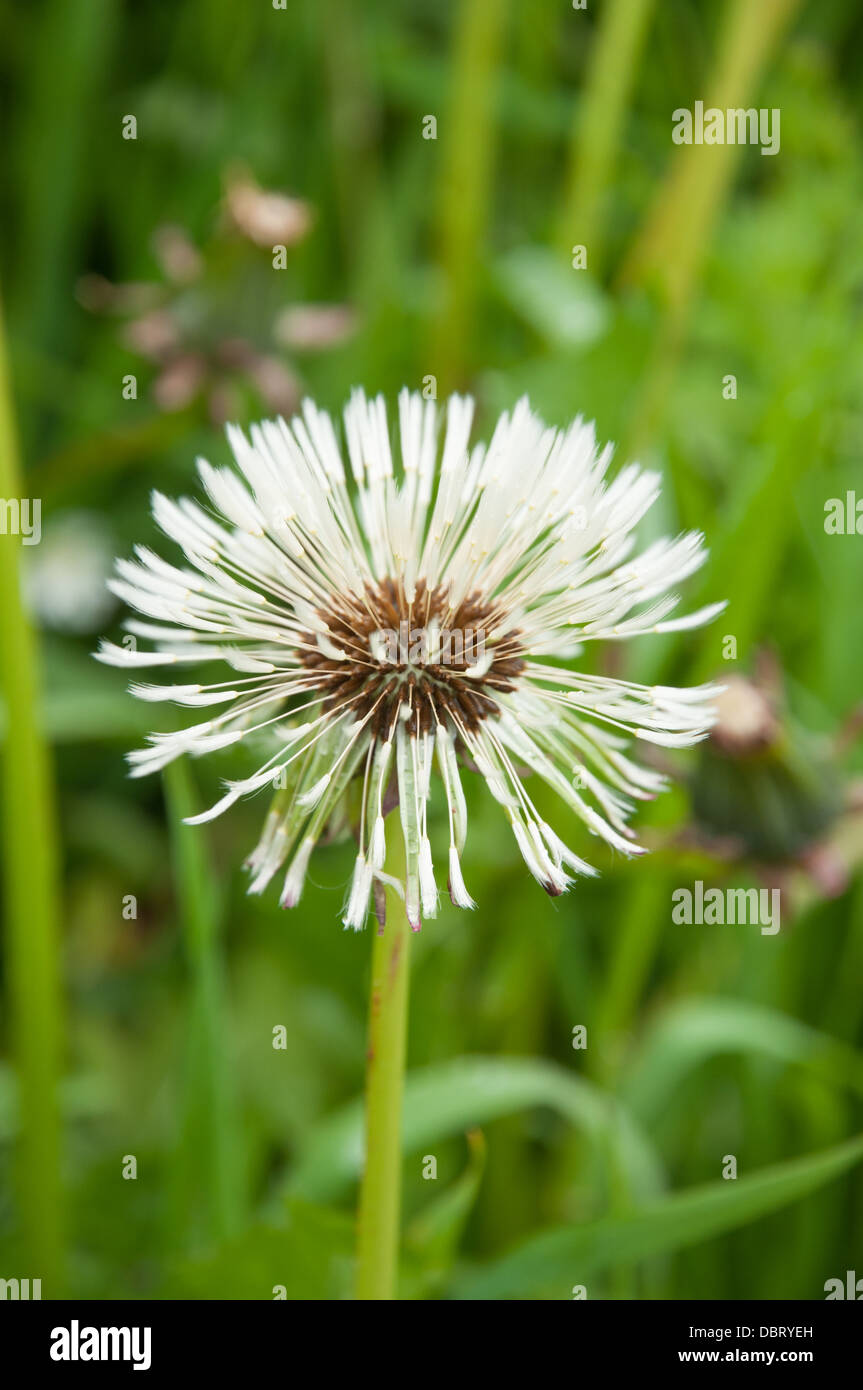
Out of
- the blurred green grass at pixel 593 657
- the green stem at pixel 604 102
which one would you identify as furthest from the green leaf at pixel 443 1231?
the green stem at pixel 604 102

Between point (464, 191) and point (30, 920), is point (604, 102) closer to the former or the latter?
point (464, 191)

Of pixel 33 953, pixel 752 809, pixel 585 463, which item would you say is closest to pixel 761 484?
pixel 752 809

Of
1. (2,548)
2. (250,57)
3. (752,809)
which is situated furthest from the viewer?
(250,57)

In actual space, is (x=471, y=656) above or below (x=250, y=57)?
below

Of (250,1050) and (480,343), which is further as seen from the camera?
(480,343)

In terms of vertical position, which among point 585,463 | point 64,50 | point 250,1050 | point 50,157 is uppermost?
point 64,50

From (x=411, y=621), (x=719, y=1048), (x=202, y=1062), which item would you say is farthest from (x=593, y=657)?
(x=411, y=621)

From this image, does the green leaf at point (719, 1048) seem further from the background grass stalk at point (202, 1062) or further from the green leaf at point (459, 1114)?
the background grass stalk at point (202, 1062)
